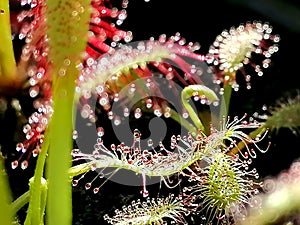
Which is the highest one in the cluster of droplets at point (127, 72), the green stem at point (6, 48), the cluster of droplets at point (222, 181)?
the green stem at point (6, 48)

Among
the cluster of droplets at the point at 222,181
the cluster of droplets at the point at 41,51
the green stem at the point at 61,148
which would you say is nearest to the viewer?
the green stem at the point at 61,148

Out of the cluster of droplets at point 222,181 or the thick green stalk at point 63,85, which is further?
the cluster of droplets at point 222,181

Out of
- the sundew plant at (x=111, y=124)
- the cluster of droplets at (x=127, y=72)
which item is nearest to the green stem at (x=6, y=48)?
the sundew plant at (x=111, y=124)

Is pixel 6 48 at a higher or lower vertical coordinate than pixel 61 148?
higher

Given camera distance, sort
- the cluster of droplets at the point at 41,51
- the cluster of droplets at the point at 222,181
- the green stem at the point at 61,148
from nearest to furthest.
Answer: the green stem at the point at 61,148
the cluster of droplets at the point at 41,51
the cluster of droplets at the point at 222,181

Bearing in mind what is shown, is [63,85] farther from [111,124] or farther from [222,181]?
[111,124]

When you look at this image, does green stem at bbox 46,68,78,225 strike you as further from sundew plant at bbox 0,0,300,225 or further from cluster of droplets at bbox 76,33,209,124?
cluster of droplets at bbox 76,33,209,124

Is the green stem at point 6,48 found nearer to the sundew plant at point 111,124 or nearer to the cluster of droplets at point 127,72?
the sundew plant at point 111,124

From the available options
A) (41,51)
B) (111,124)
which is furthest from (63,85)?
(111,124)

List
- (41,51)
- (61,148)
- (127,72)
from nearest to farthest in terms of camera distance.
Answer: (61,148)
(41,51)
(127,72)

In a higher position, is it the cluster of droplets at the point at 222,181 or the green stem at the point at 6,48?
the green stem at the point at 6,48

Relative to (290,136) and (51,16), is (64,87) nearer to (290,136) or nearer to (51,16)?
(51,16)
